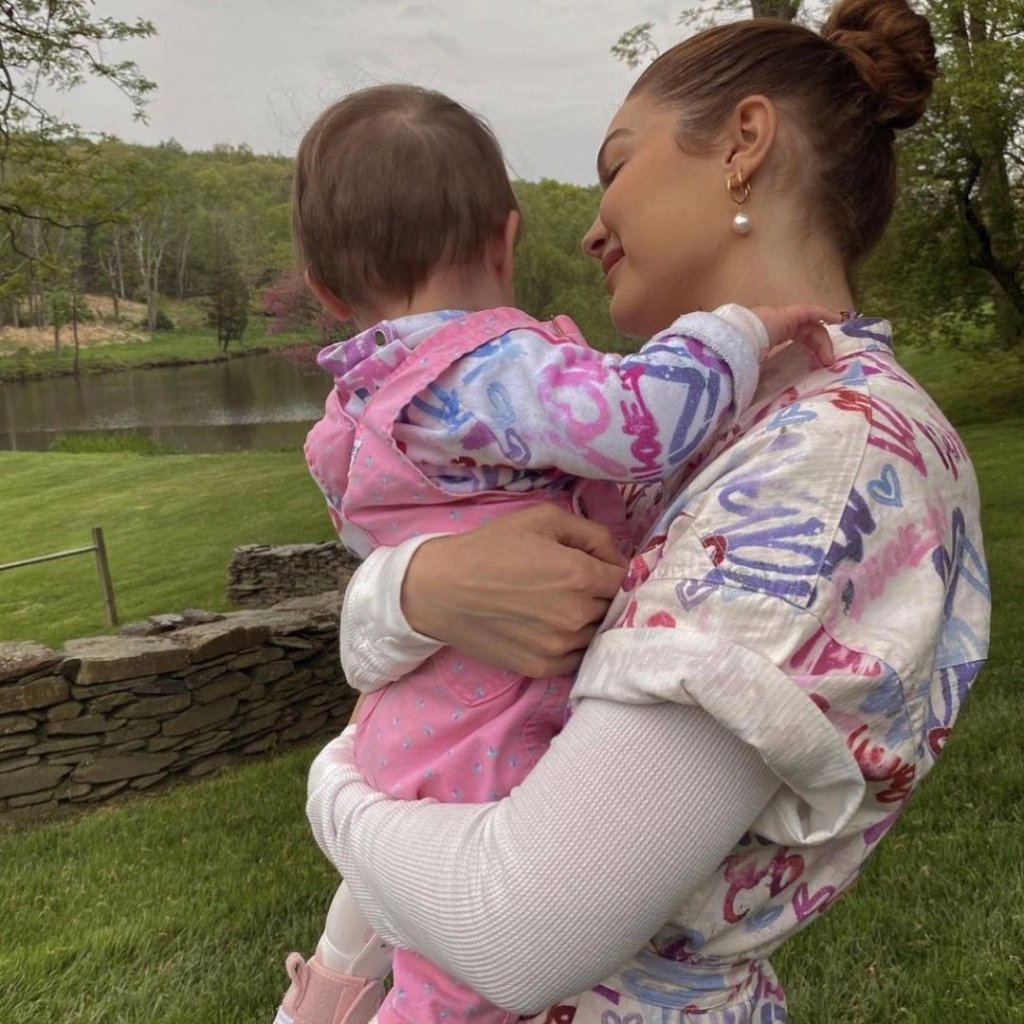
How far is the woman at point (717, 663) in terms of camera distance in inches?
34.9

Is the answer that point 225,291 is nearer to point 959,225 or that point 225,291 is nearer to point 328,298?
point 959,225

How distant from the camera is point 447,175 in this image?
1.40 meters

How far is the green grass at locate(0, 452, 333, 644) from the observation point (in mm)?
14398

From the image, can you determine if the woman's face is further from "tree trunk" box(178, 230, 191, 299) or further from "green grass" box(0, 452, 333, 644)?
"tree trunk" box(178, 230, 191, 299)

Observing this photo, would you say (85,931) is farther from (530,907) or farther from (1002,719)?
(1002,719)

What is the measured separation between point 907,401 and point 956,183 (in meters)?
18.4

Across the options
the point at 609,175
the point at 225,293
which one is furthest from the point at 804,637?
the point at 225,293

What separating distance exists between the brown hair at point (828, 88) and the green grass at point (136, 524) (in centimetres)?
1304

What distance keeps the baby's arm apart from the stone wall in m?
6.52

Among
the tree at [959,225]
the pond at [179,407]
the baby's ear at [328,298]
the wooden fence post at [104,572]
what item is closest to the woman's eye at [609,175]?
the baby's ear at [328,298]

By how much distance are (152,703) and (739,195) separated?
6.84 metres

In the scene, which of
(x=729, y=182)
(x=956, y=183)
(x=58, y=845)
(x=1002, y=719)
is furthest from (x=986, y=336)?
(x=729, y=182)

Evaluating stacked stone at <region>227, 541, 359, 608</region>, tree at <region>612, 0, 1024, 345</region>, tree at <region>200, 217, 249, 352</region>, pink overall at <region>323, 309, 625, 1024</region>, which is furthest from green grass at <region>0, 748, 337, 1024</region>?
tree at <region>200, 217, 249, 352</region>

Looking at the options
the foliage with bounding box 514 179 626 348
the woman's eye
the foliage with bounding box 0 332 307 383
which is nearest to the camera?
the woman's eye
